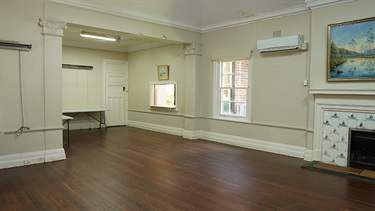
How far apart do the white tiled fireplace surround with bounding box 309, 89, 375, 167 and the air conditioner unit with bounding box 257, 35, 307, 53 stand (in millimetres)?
856

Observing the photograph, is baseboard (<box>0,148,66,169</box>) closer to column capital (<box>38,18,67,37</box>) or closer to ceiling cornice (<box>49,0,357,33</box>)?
column capital (<box>38,18,67,37</box>)

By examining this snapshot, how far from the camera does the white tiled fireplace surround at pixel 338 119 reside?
4141 millimetres

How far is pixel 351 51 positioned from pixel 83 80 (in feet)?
22.3

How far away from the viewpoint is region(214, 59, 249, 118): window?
19.6ft

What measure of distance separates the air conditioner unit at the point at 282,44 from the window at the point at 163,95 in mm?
2786

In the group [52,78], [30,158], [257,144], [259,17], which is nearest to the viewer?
[30,158]

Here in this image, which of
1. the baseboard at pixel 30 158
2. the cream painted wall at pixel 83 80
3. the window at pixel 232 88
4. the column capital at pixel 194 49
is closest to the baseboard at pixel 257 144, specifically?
the window at pixel 232 88

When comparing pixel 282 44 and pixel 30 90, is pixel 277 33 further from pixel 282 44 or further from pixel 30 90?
pixel 30 90

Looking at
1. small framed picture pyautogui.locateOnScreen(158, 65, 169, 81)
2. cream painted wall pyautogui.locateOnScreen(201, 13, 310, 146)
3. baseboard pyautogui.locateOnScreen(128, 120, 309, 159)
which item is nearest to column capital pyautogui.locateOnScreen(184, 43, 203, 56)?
cream painted wall pyautogui.locateOnScreen(201, 13, 310, 146)

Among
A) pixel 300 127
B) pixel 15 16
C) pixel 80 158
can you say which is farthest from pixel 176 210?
pixel 15 16

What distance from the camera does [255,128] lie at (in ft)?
18.6

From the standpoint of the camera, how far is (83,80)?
819 cm

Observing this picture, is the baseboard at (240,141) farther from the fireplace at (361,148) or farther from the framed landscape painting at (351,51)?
the framed landscape painting at (351,51)

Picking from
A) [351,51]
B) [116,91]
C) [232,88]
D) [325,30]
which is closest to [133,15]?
[232,88]
